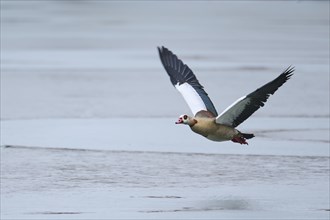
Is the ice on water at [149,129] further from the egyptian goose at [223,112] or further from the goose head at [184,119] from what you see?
the goose head at [184,119]

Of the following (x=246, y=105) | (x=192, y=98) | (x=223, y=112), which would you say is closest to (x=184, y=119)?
(x=223, y=112)

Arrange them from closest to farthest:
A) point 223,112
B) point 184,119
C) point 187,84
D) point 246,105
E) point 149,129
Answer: point 184,119, point 223,112, point 246,105, point 187,84, point 149,129

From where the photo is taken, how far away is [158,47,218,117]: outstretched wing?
676 centimetres

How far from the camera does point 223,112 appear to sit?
6312 mm

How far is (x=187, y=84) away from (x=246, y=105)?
38.9 inches

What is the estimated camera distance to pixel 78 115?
44.6 feet

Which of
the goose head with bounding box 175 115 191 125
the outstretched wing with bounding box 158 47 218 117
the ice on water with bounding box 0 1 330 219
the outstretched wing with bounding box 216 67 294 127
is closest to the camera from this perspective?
the goose head with bounding box 175 115 191 125

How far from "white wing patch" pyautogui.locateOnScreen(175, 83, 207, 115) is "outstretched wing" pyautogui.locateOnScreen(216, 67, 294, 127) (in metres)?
0.22

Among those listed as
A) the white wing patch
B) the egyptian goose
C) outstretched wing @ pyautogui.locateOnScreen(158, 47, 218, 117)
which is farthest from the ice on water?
the egyptian goose

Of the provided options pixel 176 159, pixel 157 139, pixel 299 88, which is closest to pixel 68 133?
pixel 157 139

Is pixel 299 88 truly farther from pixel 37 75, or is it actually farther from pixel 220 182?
pixel 220 182

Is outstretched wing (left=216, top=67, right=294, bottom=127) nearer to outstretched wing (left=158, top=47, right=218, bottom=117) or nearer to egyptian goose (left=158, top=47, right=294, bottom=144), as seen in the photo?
egyptian goose (left=158, top=47, right=294, bottom=144)

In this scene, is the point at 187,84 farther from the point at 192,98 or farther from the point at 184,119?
the point at 184,119

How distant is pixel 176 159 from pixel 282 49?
10.8m
